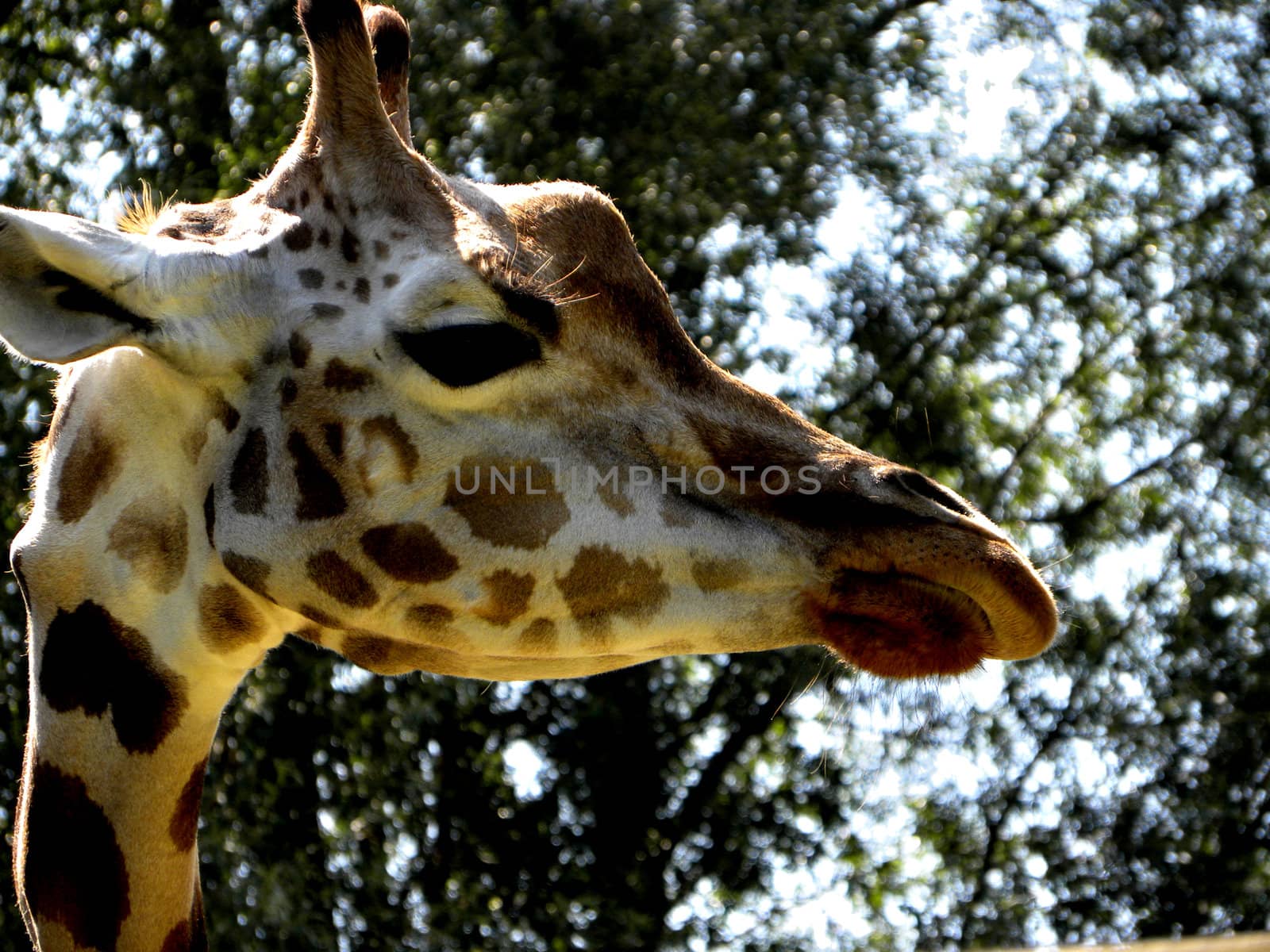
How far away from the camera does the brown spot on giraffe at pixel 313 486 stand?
2.36 m

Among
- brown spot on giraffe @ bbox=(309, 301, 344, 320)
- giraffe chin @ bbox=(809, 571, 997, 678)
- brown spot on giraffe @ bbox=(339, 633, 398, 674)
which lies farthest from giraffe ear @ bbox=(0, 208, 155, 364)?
giraffe chin @ bbox=(809, 571, 997, 678)

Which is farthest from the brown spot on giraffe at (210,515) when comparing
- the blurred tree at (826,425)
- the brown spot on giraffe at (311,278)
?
the blurred tree at (826,425)

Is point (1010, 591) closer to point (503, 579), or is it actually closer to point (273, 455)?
point (503, 579)

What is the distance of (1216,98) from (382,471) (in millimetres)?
7851

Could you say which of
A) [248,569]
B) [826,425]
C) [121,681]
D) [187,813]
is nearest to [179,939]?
[187,813]

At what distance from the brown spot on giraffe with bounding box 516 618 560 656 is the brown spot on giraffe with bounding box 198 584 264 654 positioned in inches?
17.4

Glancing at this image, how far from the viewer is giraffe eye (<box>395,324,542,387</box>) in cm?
233

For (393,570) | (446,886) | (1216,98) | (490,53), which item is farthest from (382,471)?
(1216,98)

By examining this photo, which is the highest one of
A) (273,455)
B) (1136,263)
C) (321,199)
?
(1136,263)

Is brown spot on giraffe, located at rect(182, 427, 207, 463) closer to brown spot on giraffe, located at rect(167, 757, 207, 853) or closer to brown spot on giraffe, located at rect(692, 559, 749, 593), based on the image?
brown spot on giraffe, located at rect(167, 757, 207, 853)

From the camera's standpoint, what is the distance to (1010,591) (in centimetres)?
224

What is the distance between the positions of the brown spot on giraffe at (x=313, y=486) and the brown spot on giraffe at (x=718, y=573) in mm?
575

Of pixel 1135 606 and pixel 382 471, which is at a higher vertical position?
pixel 1135 606

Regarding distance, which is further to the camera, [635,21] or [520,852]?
[635,21]
